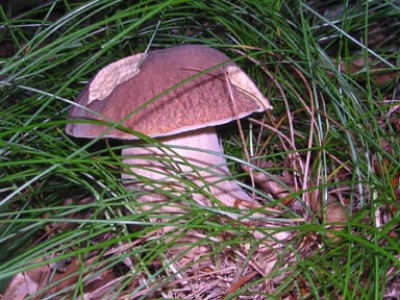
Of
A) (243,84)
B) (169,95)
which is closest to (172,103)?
(169,95)

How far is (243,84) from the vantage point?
122 centimetres

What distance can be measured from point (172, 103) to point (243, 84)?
22 centimetres

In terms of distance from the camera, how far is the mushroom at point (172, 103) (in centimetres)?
109

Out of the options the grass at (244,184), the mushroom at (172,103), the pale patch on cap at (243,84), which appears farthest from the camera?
the pale patch on cap at (243,84)

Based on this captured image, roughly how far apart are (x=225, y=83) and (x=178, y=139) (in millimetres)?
198

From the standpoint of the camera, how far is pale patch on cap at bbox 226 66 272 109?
3.96 feet

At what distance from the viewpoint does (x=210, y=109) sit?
3.65ft

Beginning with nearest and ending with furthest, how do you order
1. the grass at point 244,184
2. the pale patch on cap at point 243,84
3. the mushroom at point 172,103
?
1. the grass at point 244,184
2. the mushroom at point 172,103
3. the pale patch on cap at point 243,84

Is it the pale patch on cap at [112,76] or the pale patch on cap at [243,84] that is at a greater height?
the pale patch on cap at [112,76]

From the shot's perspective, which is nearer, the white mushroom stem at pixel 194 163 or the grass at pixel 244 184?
the grass at pixel 244 184

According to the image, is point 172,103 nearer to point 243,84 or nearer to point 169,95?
point 169,95

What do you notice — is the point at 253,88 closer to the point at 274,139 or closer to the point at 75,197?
the point at 274,139

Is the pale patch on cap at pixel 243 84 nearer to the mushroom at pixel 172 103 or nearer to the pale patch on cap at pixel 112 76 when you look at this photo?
the mushroom at pixel 172 103

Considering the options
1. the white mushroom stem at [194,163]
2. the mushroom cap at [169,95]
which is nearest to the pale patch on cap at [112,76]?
the mushroom cap at [169,95]
